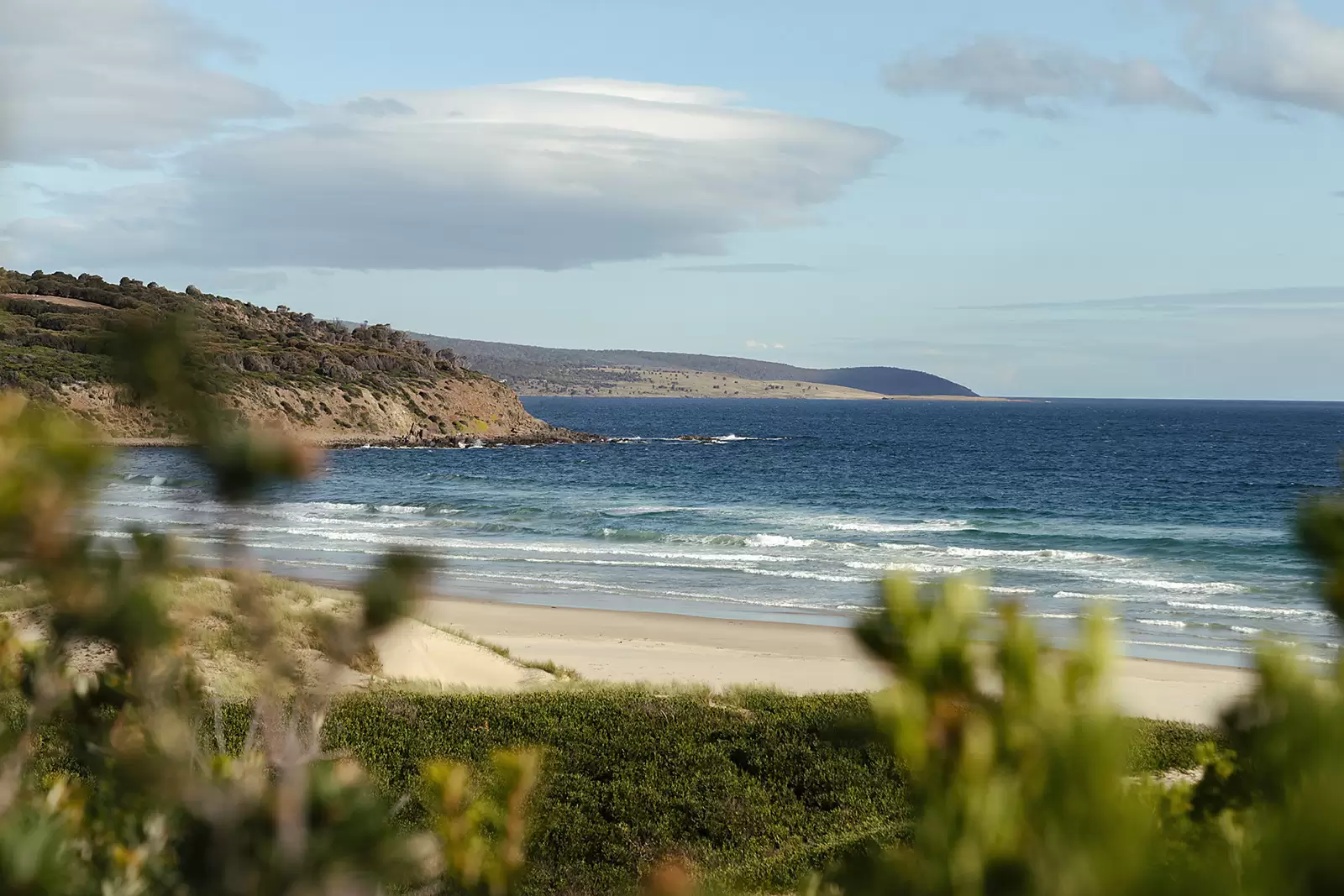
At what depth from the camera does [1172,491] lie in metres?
59.4

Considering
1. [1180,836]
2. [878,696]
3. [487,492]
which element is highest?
[878,696]

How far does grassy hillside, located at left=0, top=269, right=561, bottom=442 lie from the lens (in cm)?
7362

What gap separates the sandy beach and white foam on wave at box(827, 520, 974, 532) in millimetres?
18273

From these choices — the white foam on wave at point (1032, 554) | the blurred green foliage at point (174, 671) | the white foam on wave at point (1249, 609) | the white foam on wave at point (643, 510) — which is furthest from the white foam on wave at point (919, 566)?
the blurred green foliage at point (174, 671)

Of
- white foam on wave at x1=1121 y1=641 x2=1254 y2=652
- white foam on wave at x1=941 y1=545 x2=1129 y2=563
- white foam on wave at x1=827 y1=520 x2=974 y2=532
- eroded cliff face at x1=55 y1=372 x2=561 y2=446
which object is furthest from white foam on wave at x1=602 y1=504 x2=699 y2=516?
eroded cliff face at x1=55 y1=372 x2=561 y2=446

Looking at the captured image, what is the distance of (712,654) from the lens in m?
21.8

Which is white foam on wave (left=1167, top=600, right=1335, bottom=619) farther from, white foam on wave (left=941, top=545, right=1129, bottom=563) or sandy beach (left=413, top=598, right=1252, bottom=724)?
white foam on wave (left=941, top=545, right=1129, bottom=563)

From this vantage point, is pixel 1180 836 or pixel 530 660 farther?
pixel 530 660

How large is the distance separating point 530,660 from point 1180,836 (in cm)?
1873

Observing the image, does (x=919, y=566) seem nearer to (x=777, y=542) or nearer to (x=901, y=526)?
(x=777, y=542)

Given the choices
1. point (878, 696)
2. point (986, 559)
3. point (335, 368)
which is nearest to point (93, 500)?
point (878, 696)

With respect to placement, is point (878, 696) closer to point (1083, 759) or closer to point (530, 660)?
point (1083, 759)

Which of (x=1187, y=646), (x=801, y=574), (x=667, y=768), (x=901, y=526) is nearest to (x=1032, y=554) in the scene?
(x=901, y=526)

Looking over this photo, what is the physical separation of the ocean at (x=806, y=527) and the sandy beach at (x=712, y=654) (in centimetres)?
120
